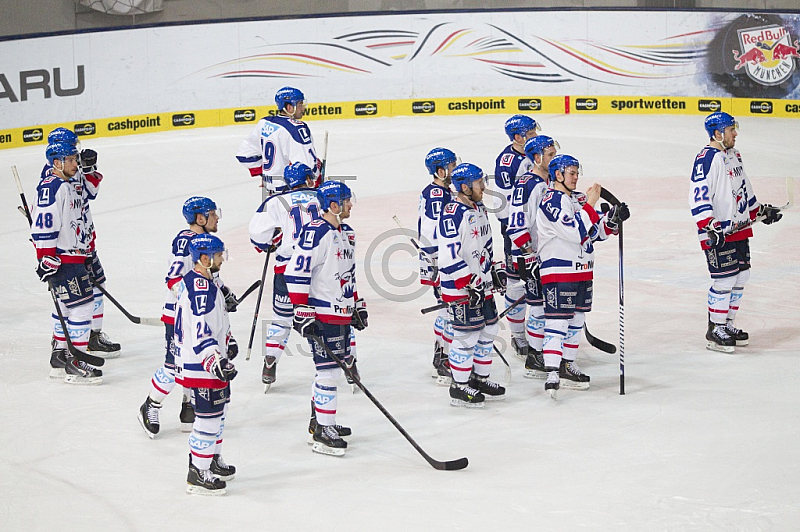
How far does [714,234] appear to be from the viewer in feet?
27.7

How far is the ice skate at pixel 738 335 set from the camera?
870 cm

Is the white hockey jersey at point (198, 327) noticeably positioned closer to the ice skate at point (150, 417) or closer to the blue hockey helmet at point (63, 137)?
the ice skate at point (150, 417)

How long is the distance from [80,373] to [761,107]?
44.8ft

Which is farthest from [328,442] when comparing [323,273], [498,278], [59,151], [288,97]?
[288,97]

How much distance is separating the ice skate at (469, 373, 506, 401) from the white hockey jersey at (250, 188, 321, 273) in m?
1.65

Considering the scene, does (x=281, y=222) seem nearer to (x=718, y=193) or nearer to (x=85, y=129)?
(x=718, y=193)

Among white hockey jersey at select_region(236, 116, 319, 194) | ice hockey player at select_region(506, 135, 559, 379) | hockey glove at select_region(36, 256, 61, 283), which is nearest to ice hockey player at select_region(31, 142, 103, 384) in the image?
hockey glove at select_region(36, 256, 61, 283)

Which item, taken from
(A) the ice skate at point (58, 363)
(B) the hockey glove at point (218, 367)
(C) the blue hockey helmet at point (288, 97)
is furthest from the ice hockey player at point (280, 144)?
(B) the hockey glove at point (218, 367)

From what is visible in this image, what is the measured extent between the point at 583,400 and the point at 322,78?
12201 millimetres

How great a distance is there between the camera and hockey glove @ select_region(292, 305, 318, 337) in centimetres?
658

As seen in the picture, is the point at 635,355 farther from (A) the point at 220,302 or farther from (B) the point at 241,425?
(A) the point at 220,302

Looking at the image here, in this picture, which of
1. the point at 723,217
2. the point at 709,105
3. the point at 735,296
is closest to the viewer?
the point at 723,217

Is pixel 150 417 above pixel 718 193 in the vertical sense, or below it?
below

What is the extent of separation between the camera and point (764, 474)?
6270mm
